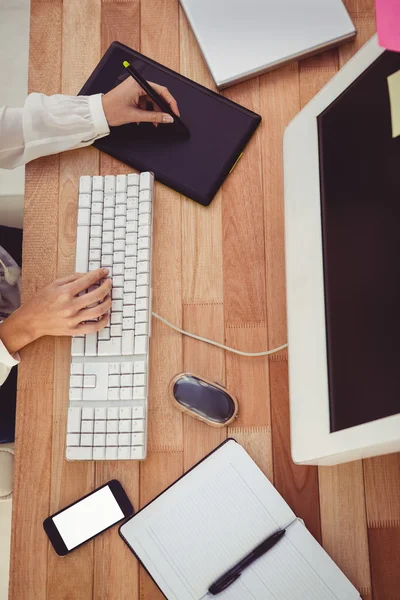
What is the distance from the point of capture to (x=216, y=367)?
2.64 ft

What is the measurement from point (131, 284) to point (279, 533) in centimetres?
42

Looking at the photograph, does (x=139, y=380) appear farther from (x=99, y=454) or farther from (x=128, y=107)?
(x=128, y=107)

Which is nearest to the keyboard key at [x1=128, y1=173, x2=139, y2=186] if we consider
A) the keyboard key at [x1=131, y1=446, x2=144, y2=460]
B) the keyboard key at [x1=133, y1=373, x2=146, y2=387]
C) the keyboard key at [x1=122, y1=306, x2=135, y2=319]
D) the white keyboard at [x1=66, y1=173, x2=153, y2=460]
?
the white keyboard at [x1=66, y1=173, x2=153, y2=460]

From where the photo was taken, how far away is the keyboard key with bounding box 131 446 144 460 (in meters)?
0.76

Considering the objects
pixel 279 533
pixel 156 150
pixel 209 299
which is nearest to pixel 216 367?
pixel 209 299

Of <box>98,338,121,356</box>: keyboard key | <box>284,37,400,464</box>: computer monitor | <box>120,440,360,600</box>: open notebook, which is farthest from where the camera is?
<box>98,338,121,356</box>: keyboard key

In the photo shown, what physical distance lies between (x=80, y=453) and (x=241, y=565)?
0.28 meters

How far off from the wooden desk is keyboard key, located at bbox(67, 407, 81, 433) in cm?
3

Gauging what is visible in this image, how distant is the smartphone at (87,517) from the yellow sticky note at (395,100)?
600 millimetres

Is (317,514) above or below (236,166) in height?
below

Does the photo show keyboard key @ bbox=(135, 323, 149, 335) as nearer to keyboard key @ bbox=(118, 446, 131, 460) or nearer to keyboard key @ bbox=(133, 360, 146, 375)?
keyboard key @ bbox=(133, 360, 146, 375)

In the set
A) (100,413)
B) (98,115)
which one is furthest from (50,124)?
(100,413)

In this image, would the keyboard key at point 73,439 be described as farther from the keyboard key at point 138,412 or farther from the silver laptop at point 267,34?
the silver laptop at point 267,34

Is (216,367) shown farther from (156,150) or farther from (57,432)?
(156,150)
